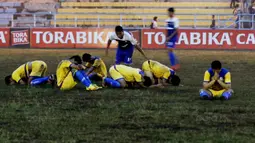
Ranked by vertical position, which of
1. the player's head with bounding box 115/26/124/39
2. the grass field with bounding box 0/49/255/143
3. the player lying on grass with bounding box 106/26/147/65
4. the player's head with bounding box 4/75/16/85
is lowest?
the grass field with bounding box 0/49/255/143

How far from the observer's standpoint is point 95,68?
1545 centimetres

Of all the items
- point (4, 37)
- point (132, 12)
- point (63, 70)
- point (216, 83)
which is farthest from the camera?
point (132, 12)

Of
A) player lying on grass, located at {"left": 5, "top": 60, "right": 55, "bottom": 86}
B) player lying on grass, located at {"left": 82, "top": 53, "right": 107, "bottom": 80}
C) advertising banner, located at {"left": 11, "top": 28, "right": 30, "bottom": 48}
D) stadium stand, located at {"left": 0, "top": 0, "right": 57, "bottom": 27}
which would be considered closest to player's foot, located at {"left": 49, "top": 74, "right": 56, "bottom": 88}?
player lying on grass, located at {"left": 5, "top": 60, "right": 55, "bottom": 86}

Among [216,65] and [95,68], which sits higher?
[216,65]

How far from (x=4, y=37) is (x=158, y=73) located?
22258 mm

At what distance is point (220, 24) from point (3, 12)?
14.8 meters

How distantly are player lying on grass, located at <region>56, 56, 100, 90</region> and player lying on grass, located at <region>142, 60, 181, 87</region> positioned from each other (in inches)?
51.4

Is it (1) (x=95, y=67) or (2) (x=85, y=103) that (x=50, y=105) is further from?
(1) (x=95, y=67)

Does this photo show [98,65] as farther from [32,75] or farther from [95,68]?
[32,75]

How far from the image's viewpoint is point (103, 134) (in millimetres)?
8594

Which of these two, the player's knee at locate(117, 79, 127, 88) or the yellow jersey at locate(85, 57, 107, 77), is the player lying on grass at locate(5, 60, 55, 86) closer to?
the yellow jersey at locate(85, 57, 107, 77)

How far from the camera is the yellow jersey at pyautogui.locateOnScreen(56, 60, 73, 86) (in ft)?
45.6

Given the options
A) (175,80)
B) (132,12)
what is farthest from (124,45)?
(132,12)

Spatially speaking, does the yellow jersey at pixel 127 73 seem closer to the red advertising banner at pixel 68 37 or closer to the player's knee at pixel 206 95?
the player's knee at pixel 206 95
